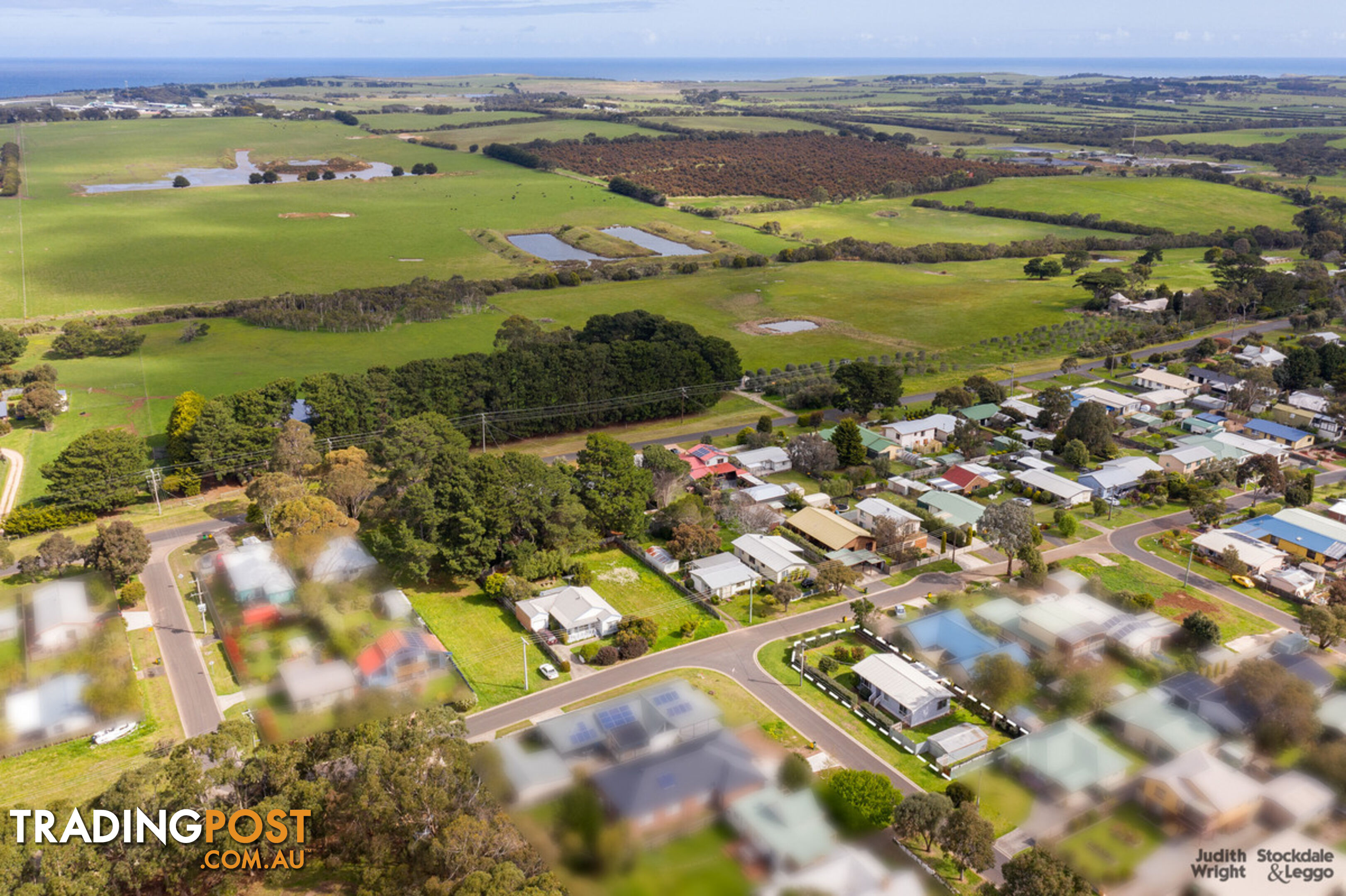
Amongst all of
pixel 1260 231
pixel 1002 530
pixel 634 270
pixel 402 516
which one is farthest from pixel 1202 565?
pixel 1260 231

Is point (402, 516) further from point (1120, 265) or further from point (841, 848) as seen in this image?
point (1120, 265)

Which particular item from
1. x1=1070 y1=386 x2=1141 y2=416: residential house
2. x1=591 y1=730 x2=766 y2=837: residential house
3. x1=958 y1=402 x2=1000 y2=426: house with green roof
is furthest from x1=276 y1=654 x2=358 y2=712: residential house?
x1=1070 y1=386 x2=1141 y2=416: residential house

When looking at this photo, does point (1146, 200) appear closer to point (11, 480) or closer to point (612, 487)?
point (612, 487)

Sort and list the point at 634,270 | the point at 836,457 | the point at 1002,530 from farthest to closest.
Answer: the point at 634,270, the point at 836,457, the point at 1002,530

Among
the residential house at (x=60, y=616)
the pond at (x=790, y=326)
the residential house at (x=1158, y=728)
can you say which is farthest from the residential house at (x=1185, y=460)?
the residential house at (x=60, y=616)

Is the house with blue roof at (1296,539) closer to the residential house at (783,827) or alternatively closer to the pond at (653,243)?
the residential house at (783,827)

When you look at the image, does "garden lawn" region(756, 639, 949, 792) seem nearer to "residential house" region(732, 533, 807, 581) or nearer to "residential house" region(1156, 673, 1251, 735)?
"residential house" region(732, 533, 807, 581)
